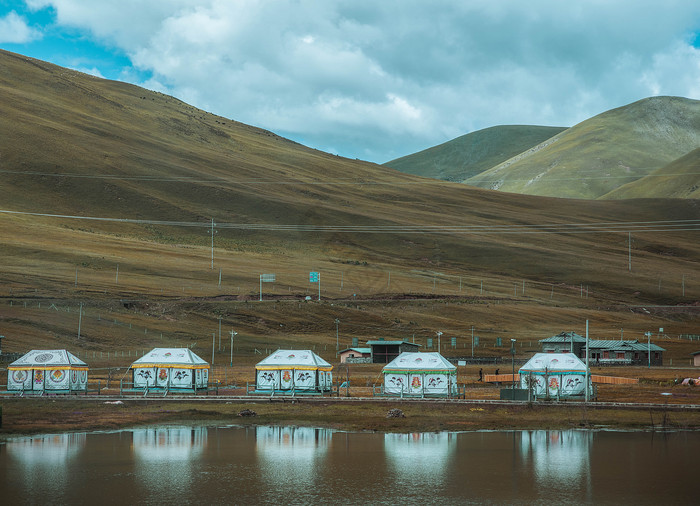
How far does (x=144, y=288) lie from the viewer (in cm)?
15550

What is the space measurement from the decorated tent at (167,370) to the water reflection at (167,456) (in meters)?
22.2

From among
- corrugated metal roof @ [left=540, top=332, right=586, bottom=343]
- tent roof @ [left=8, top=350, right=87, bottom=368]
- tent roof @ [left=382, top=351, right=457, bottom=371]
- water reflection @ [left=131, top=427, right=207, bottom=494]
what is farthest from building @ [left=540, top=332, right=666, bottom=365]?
water reflection @ [left=131, top=427, right=207, bottom=494]

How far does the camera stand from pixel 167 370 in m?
76.4

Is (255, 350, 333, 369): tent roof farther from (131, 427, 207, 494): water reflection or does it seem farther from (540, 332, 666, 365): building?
(540, 332, 666, 365): building

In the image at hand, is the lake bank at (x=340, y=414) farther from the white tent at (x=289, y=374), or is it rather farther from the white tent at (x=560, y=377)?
the white tent at (x=560, y=377)

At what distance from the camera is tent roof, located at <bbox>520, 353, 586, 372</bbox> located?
71.0 metres

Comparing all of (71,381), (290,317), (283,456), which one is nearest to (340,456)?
(283,456)

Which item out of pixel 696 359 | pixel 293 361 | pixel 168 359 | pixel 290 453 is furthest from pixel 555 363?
pixel 696 359

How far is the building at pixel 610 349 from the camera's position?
126m

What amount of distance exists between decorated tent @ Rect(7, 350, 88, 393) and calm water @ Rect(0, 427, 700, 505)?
2348cm

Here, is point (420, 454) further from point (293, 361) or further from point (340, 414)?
point (293, 361)

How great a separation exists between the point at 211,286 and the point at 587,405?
112m

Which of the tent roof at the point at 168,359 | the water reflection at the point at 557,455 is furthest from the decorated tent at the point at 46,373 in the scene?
the water reflection at the point at 557,455

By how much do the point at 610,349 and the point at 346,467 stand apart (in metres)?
96.9
